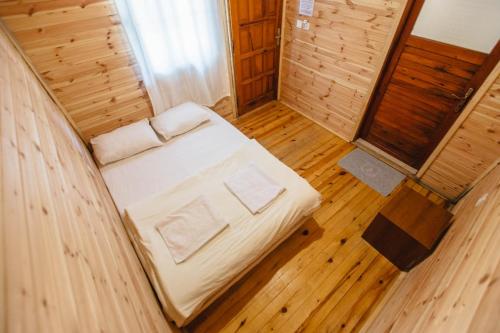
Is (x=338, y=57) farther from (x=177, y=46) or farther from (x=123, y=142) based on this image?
(x=123, y=142)

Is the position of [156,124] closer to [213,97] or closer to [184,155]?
[184,155]

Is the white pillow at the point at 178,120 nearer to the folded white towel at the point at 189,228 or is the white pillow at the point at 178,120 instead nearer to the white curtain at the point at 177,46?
the white curtain at the point at 177,46

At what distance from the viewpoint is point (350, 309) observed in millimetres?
1655

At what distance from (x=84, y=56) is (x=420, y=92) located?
10.3ft

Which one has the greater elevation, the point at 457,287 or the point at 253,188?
the point at 457,287

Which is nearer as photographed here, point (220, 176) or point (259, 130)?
point (220, 176)

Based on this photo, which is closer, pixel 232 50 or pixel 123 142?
pixel 123 142

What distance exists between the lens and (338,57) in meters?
2.57

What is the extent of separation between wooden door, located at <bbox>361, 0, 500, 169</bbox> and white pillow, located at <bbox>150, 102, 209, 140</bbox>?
2.01 meters

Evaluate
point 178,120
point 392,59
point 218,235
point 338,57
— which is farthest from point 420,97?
point 178,120

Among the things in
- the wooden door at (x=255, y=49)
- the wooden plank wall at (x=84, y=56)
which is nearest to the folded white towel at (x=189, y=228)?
the wooden plank wall at (x=84, y=56)

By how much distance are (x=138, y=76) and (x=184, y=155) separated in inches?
39.1

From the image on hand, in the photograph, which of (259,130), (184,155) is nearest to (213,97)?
(259,130)

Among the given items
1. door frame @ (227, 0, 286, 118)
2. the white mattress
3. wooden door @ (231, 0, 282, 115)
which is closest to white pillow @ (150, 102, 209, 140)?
the white mattress
